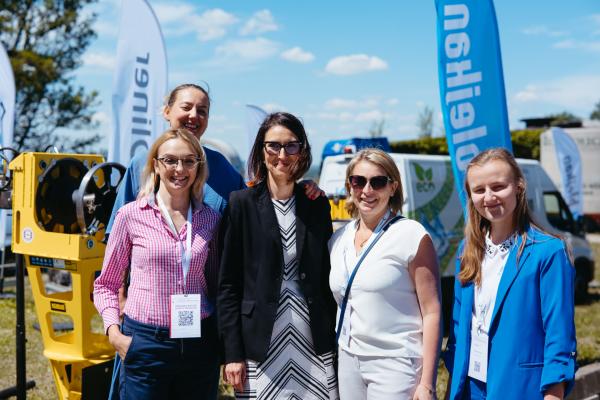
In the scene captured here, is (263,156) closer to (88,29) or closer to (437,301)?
(437,301)

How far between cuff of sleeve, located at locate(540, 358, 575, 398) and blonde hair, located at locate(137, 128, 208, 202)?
61.4 inches

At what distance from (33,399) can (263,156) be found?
3.82 meters

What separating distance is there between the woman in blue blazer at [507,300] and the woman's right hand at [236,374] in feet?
2.78

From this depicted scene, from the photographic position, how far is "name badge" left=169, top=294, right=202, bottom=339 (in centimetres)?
240

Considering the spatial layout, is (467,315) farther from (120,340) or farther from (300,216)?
(120,340)

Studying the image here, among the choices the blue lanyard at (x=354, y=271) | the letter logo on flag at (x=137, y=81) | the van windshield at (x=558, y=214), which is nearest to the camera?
the blue lanyard at (x=354, y=271)

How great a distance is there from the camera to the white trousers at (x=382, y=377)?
227cm

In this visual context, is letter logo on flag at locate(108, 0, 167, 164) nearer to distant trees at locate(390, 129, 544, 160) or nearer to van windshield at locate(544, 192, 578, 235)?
van windshield at locate(544, 192, 578, 235)

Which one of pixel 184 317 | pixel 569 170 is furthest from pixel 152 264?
pixel 569 170

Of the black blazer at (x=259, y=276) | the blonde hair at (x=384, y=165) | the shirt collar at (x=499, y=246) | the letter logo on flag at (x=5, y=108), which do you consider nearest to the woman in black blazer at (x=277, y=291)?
the black blazer at (x=259, y=276)

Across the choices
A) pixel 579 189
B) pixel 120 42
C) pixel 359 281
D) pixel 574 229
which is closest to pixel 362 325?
pixel 359 281

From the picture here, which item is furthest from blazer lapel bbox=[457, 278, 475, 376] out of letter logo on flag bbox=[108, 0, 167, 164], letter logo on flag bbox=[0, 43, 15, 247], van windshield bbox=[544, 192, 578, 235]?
van windshield bbox=[544, 192, 578, 235]

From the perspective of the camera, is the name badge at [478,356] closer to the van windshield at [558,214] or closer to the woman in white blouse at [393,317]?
the woman in white blouse at [393,317]

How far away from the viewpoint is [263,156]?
101 inches
